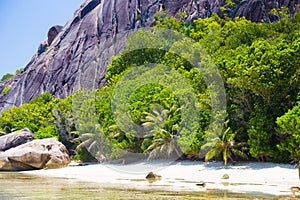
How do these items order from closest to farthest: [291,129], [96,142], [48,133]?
[291,129] → [96,142] → [48,133]

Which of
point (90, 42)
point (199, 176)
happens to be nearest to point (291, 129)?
point (199, 176)

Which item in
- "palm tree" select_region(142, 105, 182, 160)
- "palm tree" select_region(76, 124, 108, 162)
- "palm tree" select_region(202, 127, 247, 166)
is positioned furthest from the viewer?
"palm tree" select_region(76, 124, 108, 162)

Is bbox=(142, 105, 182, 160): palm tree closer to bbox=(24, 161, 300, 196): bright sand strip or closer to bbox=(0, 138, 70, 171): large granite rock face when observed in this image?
bbox=(24, 161, 300, 196): bright sand strip

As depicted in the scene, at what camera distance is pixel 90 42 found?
6538 cm

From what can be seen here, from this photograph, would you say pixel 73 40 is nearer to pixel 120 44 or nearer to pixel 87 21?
pixel 87 21

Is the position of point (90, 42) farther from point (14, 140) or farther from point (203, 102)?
point (203, 102)

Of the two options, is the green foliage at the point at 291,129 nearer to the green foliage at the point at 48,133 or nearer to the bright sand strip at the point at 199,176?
the bright sand strip at the point at 199,176

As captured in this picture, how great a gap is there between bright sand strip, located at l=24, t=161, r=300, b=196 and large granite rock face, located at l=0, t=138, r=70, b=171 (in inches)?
85.8

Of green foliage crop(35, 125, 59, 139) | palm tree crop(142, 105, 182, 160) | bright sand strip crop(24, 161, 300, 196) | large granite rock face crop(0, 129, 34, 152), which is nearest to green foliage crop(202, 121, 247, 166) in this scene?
bright sand strip crop(24, 161, 300, 196)

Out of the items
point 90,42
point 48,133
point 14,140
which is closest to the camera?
point 48,133

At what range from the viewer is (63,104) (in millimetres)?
46312

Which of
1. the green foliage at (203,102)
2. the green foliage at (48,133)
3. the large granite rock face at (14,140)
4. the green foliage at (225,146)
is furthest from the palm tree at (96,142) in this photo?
the green foliage at (225,146)

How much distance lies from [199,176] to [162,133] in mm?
5581

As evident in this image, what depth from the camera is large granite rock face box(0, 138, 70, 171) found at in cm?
3503
